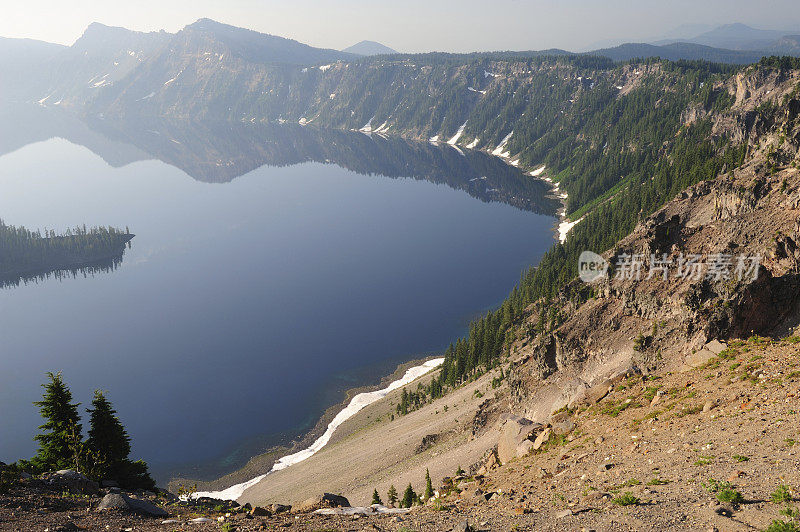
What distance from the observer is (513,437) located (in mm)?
47406

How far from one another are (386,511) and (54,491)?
71.0ft

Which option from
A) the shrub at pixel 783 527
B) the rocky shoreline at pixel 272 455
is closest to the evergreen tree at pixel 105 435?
the rocky shoreline at pixel 272 455

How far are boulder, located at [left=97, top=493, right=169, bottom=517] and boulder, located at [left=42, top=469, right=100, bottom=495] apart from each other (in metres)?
5.84

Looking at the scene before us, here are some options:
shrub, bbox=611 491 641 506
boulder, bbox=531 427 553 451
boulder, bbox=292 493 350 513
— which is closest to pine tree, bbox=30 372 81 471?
boulder, bbox=292 493 350 513

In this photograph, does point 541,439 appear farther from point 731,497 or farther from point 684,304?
point 684,304

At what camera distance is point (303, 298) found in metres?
181

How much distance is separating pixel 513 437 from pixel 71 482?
36.0 meters

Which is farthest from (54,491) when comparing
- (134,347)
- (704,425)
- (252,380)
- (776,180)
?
(134,347)

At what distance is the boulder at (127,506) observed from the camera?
29.4m

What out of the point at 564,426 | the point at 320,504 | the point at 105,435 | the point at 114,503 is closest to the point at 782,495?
the point at 564,426

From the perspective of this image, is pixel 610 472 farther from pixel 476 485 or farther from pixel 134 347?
pixel 134 347

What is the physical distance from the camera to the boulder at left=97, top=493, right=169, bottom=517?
29391 millimetres

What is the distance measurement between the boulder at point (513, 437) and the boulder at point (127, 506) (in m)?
29.0

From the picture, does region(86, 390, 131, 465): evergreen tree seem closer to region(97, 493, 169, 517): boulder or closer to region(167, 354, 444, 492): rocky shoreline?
region(97, 493, 169, 517): boulder
